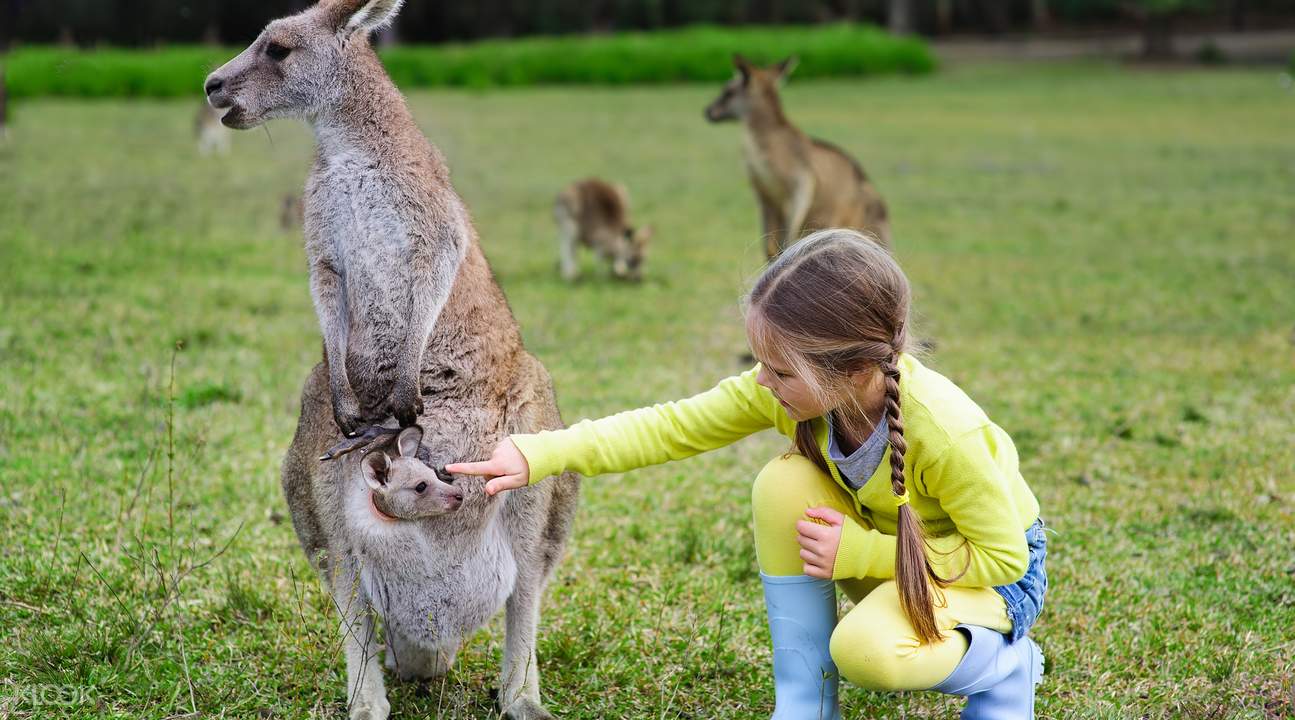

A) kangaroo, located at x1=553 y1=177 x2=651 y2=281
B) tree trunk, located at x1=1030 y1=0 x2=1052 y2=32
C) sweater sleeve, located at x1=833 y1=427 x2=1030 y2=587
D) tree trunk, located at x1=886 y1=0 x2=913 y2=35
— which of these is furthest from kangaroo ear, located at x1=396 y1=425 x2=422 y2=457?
tree trunk, located at x1=1030 y1=0 x2=1052 y2=32

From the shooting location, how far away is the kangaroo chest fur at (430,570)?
6.84ft

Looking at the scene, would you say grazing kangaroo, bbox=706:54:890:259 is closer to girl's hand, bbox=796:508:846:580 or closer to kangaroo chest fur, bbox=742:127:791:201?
kangaroo chest fur, bbox=742:127:791:201

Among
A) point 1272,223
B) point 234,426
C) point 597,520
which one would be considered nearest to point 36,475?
point 234,426

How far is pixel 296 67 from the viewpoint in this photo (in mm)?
2250

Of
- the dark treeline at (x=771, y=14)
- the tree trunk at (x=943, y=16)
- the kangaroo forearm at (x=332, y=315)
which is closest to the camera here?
the kangaroo forearm at (x=332, y=315)

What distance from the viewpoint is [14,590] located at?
104 inches

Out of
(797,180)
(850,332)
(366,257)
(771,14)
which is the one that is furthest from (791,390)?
(771,14)

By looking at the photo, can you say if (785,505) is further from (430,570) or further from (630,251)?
(630,251)

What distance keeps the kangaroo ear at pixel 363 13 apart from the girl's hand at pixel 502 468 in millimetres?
810

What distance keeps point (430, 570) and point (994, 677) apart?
916mm

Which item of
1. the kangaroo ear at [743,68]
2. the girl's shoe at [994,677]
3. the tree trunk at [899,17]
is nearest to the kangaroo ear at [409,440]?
the girl's shoe at [994,677]

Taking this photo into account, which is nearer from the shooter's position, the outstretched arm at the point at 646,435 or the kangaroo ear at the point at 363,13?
the outstretched arm at the point at 646,435

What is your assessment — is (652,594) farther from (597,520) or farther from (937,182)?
(937,182)

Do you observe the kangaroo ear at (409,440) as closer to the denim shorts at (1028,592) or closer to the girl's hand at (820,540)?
the girl's hand at (820,540)
